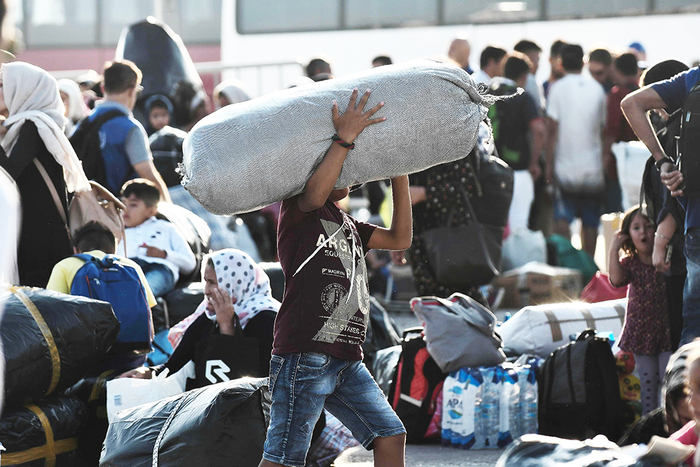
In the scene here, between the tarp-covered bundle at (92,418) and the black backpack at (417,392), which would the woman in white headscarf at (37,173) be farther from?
the black backpack at (417,392)

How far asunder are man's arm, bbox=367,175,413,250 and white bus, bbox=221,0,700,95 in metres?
9.78

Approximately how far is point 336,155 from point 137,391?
1.74m

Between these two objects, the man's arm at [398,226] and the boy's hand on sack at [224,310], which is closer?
the man's arm at [398,226]

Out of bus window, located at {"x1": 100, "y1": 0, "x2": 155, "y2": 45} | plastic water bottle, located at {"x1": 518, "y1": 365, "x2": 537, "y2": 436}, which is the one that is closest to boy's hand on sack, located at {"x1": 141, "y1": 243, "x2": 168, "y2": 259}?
plastic water bottle, located at {"x1": 518, "y1": 365, "x2": 537, "y2": 436}

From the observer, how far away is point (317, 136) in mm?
3428

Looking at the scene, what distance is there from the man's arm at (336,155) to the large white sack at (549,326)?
98.8 inches

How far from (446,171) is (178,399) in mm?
2559

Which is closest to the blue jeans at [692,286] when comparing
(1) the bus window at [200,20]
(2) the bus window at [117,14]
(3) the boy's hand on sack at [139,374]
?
(3) the boy's hand on sack at [139,374]

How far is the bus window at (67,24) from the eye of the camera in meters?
17.2

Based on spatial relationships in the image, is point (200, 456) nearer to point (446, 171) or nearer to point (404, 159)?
point (404, 159)

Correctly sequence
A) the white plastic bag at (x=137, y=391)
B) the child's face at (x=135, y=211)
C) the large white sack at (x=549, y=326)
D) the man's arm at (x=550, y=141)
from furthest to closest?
1. the man's arm at (x=550, y=141)
2. the child's face at (x=135, y=211)
3. the large white sack at (x=549, y=326)
4. the white plastic bag at (x=137, y=391)

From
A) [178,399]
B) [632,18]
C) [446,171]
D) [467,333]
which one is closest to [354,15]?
[632,18]

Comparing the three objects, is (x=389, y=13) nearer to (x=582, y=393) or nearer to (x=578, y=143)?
(x=578, y=143)

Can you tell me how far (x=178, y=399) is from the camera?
430cm
